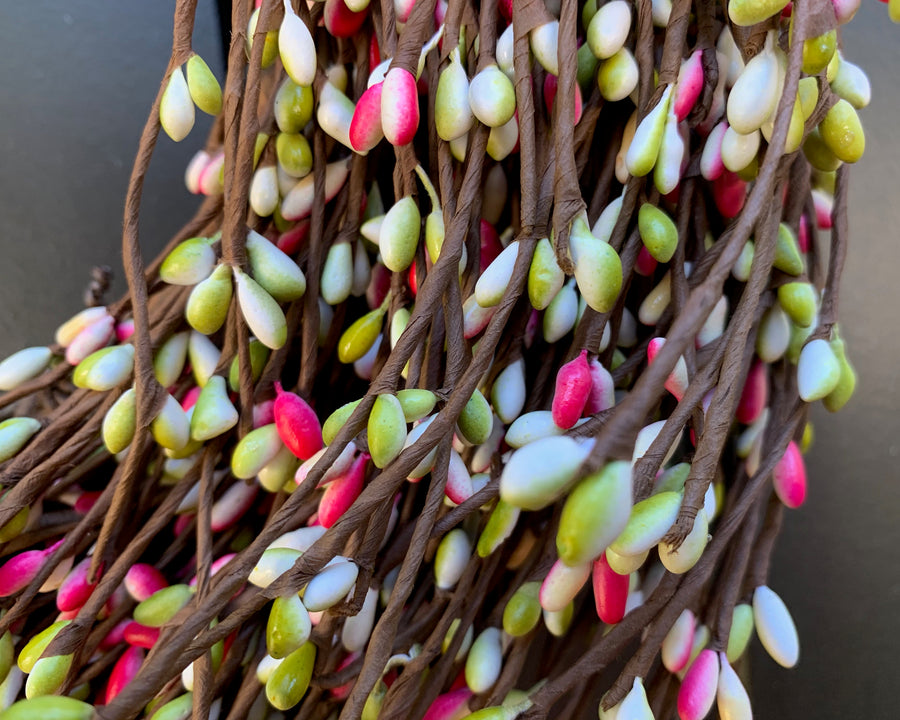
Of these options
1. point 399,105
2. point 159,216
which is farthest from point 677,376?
point 159,216

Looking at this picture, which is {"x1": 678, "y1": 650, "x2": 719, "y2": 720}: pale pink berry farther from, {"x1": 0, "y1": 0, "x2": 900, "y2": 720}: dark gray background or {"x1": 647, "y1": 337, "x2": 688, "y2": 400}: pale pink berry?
{"x1": 0, "y1": 0, "x2": 900, "y2": 720}: dark gray background

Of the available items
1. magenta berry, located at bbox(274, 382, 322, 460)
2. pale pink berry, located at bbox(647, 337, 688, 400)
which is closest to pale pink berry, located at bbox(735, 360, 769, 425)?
pale pink berry, located at bbox(647, 337, 688, 400)

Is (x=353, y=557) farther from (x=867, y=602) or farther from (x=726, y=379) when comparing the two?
(x=867, y=602)

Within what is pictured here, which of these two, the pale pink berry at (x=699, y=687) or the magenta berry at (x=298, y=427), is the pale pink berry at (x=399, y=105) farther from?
the pale pink berry at (x=699, y=687)

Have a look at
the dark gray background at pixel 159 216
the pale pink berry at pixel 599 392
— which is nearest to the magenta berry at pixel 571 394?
the pale pink berry at pixel 599 392

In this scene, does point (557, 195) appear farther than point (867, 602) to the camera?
No

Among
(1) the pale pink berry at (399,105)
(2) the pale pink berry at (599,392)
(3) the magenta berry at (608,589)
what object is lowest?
(3) the magenta berry at (608,589)

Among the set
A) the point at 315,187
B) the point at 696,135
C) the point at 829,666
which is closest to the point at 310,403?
the point at 315,187

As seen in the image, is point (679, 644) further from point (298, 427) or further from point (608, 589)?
point (298, 427)
